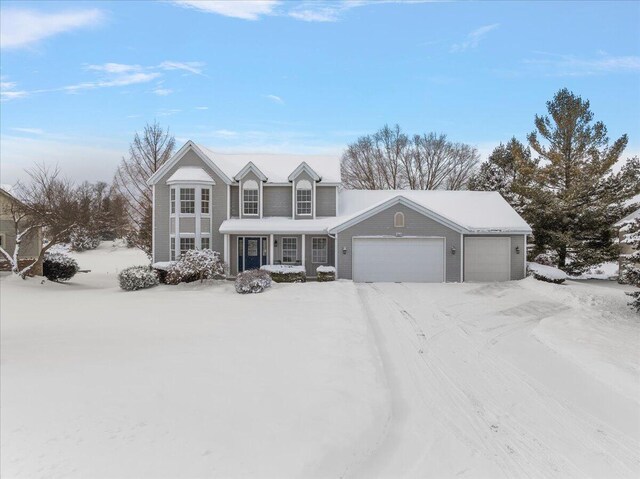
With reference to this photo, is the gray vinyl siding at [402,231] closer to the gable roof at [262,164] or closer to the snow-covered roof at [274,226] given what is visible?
the snow-covered roof at [274,226]

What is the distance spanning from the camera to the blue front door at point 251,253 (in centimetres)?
2278

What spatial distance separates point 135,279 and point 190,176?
244 inches

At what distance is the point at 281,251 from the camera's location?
22766 millimetres

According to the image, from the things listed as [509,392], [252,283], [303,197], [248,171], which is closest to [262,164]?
[248,171]

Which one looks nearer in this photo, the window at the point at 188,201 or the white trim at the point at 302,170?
the window at the point at 188,201

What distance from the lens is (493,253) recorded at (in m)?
21.7

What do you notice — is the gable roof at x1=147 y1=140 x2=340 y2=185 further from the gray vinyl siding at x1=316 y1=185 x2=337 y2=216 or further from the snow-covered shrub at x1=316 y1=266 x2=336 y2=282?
the snow-covered shrub at x1=316 y1=266 x2=336 y2=282

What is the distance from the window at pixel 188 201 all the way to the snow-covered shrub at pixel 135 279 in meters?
4.22

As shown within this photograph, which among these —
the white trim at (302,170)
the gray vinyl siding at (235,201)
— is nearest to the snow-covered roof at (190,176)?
the gray vinyl siding at (235,201)

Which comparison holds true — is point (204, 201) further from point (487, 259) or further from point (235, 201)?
point (487, 259)

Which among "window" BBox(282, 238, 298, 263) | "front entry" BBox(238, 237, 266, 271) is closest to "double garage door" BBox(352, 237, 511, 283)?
"window" BBox(282, 238, 298, 263)

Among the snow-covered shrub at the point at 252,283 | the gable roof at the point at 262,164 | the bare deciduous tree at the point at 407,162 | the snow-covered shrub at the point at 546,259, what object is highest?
the bare deciduous tree at the point at 407,162

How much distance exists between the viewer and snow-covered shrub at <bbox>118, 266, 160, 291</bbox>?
19.0 metres

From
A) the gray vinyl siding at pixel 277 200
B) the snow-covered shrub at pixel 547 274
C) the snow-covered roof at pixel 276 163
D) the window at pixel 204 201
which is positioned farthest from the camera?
the snow-covered roof at pixel 276 163
